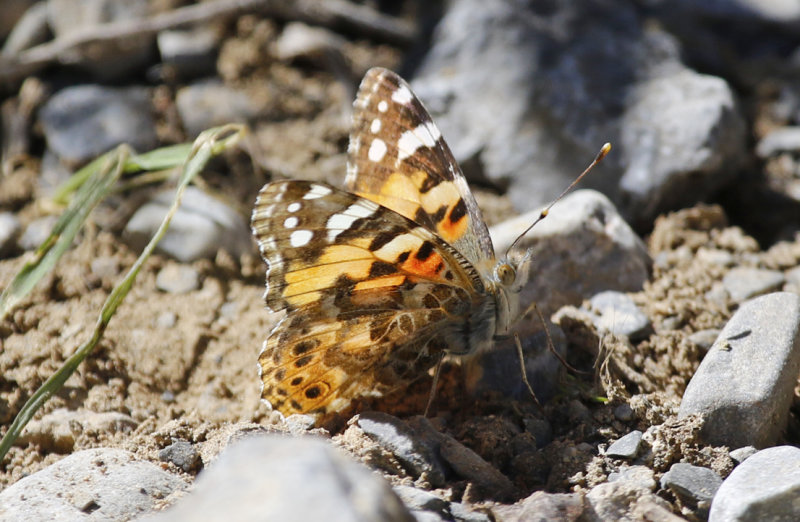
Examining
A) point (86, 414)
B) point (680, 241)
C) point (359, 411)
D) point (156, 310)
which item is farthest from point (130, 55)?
point (680, 241)

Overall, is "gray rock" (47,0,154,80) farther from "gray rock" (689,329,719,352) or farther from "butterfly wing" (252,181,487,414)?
"gray rock" (689,329,719,352)

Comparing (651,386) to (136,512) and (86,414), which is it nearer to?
(136,512)

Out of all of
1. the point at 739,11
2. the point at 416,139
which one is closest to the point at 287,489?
the point at 416,139

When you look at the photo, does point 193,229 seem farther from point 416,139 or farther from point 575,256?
point 575,256

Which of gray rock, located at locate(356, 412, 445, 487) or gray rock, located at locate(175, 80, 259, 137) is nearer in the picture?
gray rock, located at locate(356, 412, 445, 487)

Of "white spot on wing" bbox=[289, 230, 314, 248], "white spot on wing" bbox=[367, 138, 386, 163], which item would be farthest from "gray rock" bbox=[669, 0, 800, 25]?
"white spot on wing" bbox=[289, 230, 314, 248]

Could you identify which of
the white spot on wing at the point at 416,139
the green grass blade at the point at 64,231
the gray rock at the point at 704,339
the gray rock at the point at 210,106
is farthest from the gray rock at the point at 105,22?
Answer: the gray rock at the point at 704,339
